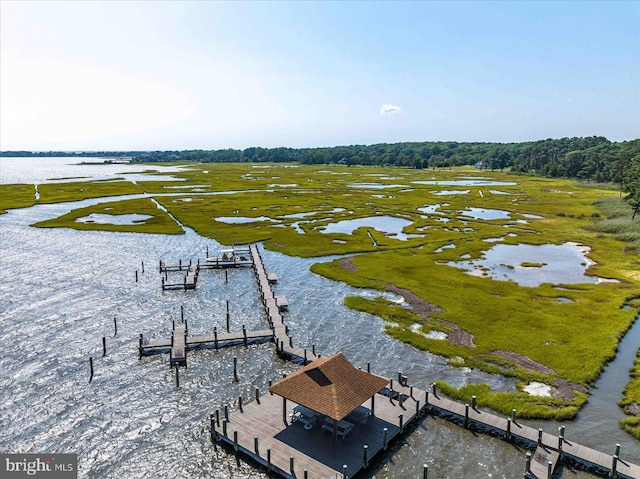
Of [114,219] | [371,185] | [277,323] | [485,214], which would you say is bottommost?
[277,323]

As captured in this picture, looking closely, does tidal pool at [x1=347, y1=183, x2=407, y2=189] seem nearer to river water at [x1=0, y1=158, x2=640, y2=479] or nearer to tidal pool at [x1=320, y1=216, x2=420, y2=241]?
tidal pool at [x1=320, y1=216, x2=420, y2=241]

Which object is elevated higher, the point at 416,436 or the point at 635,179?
the point at 635,179

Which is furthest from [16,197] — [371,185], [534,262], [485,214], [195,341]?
[534,262]

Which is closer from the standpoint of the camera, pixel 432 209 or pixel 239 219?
pixel 239 219

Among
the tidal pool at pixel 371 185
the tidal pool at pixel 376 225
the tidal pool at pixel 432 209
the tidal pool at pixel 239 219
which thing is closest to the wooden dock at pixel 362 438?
the tidal pool at pixel 376 225

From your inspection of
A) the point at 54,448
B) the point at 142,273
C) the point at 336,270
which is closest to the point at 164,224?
the point at 142,273

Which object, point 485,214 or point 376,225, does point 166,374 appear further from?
point 485,214

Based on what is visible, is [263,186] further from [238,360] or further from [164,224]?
[238,360]

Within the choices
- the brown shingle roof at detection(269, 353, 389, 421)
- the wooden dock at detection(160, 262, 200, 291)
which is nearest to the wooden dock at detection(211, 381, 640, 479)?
the brown shingle roof at detection(269, 353, 389, 421)

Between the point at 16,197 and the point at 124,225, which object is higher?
the point at 16,197
